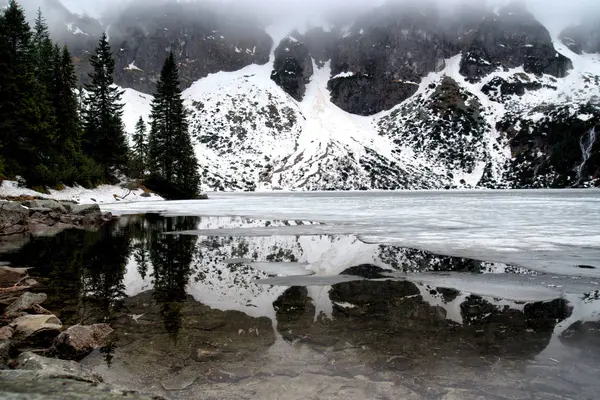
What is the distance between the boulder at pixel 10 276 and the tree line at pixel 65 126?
2739 cm

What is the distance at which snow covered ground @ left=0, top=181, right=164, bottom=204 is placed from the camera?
31.8m

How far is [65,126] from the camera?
45.0 meters

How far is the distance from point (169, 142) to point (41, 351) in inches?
2343

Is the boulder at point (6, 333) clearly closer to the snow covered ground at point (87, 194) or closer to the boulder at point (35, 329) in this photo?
the boulder at point (35, 329)

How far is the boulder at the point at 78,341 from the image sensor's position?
5.00m

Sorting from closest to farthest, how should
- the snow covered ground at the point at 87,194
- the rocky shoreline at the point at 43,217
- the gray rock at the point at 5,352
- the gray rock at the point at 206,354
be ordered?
the gray rock at the point at 5,352 < the gray rock at the point at 206,354 < the rocky shoreline at the point at 43,217 < the snow covered ground at the point at 87,194

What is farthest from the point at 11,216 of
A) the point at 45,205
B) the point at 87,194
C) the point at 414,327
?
the point at 87,194

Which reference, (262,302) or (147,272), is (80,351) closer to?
(262,302)

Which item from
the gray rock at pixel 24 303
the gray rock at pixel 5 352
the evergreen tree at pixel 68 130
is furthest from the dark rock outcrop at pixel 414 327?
the evergreen tree at pixel 68 130

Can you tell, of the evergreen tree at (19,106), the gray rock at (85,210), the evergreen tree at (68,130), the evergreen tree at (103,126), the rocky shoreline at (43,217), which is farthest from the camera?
the evergreen tree at (103,126)

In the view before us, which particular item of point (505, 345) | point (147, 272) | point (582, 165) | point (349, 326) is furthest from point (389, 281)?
point (582, 165)

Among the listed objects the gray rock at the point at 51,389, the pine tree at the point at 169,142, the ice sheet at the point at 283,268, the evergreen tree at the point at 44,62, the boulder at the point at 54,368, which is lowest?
the ice sheet at the point at 283,268

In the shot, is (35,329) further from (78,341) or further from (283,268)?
(283,268)

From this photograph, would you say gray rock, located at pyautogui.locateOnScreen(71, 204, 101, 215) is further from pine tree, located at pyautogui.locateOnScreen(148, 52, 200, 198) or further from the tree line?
pine tree, located at pyautogui.locateOnScreen(148, 52, 200, 198)
